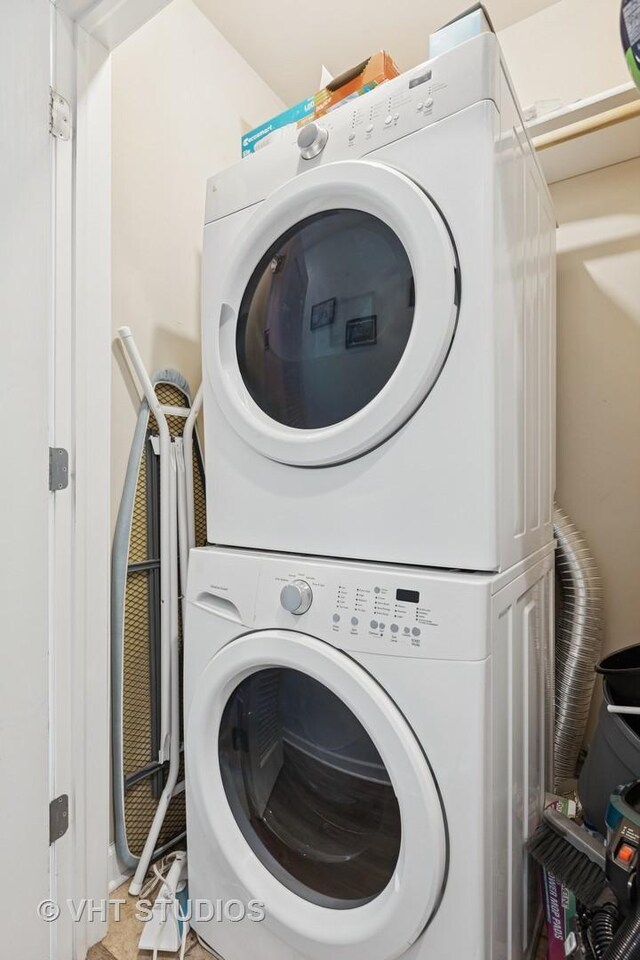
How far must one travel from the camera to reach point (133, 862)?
1323 millimetres

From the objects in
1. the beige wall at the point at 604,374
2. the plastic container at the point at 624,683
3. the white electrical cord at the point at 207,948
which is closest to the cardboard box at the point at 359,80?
the beige wall at the point at 604,374

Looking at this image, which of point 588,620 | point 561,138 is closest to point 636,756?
point 588,620

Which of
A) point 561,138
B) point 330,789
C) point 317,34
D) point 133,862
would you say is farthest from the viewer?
point 317,34

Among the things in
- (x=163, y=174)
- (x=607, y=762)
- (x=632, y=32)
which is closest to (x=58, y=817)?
(x=607, y=762)

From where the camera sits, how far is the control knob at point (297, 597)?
96 centimetres

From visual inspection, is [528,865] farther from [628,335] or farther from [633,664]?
[628,335]

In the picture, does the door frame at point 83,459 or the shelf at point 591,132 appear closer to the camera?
the door frame at point 83,459

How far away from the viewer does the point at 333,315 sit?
1036 millimetres

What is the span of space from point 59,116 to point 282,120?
54 centimetres

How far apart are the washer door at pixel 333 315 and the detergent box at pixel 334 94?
12.7 inches

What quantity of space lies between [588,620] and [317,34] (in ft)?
7.26

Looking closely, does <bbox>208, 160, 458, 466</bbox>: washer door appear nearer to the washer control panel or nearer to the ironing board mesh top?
the washer control panel

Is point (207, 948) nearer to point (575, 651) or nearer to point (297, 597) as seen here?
point (297, 597)

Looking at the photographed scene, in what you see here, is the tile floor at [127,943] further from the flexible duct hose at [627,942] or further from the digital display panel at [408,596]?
the digital display panel at [408,596]
